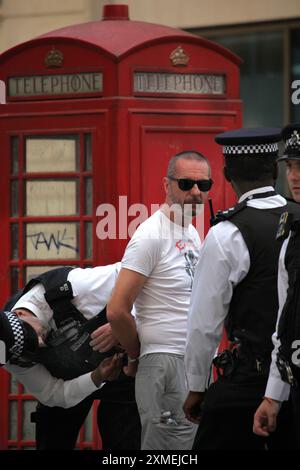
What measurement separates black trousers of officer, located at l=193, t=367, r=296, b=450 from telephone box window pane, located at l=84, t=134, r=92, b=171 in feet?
6.74

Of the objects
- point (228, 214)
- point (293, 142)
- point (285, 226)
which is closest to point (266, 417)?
point (285, 226)

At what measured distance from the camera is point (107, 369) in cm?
487

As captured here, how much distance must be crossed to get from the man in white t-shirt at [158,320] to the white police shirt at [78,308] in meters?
0.22

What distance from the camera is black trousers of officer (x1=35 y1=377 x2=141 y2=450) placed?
515 cm

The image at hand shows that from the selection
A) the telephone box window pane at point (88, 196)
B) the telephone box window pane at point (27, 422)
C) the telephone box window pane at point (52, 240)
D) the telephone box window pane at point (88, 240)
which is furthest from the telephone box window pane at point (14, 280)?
the telephone box window pane at point (27, 422)

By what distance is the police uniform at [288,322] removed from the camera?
3.59 m

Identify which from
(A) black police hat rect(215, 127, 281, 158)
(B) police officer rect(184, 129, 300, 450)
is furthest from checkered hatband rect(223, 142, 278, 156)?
(B) police officer rect(184, 129, 300, 450)

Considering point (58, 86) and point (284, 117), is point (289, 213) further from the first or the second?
point (284, 117)

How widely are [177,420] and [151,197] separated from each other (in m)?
1.42

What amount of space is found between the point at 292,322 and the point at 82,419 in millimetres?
1891

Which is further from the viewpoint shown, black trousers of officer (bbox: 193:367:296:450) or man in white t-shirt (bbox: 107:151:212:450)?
man in white t-shirt (bbox: 107:151:212:450)

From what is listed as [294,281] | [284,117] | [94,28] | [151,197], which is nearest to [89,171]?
[151,197]

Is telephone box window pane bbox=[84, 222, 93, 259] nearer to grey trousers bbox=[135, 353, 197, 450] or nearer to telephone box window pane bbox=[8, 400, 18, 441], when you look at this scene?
telephone box window pane bbox=[8, 400, 18, 441]

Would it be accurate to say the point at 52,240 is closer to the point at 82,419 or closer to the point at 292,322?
Result: the point at 82,419
